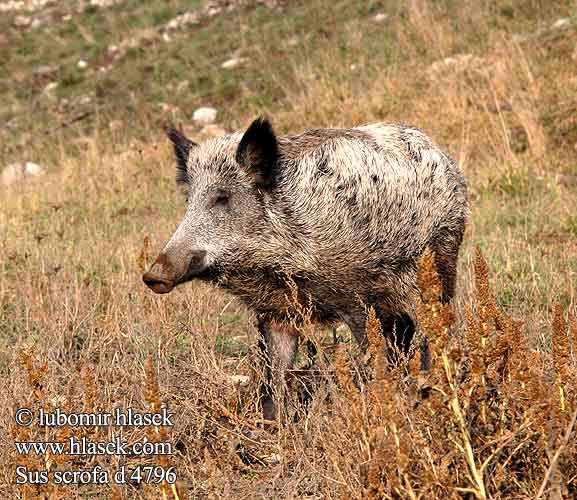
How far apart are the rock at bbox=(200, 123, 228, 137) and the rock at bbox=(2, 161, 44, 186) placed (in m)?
1.99

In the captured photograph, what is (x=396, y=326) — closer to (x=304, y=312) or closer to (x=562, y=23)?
(x=304, y=312)

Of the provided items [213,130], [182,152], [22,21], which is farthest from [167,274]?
[22,21]

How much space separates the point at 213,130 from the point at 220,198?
6988mm

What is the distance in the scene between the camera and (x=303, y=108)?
35.4 feet

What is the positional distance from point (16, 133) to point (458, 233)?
364 inches

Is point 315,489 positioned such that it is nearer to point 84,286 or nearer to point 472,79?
point 84,286

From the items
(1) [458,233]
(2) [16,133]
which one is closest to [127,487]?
(1) [458,233]

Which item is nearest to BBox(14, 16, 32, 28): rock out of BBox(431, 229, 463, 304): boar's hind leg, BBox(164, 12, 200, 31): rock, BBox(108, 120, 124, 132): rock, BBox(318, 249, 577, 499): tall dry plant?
BBox(164, 12, 200, 31): rock

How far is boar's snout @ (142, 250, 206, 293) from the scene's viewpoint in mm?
4027

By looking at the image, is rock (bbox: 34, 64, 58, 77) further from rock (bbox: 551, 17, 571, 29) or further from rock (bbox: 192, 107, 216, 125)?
rock (bbox: 551, 17, 571, 29)

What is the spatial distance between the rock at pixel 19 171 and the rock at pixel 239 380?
6.93 meters

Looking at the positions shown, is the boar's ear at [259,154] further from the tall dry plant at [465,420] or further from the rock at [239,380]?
the tall dry plant at [465,420]

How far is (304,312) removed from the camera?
4.25 metres

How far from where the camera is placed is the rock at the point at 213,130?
11.3m
